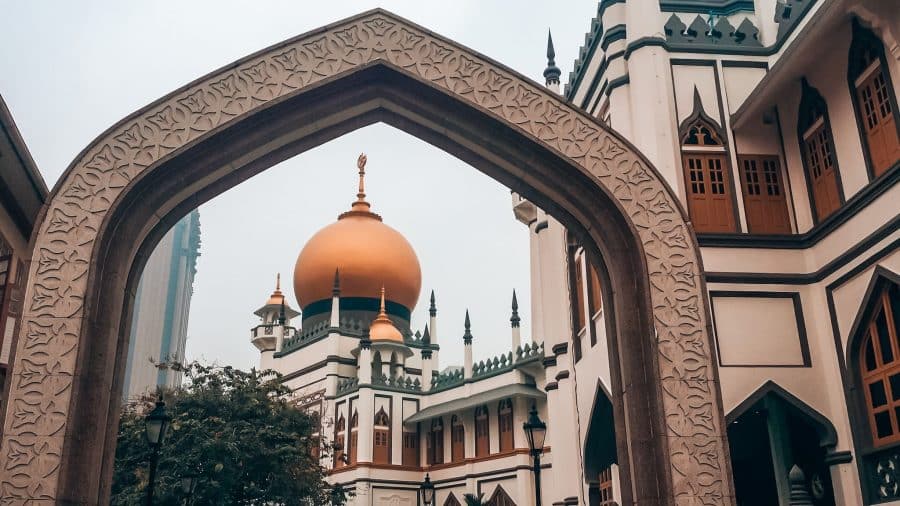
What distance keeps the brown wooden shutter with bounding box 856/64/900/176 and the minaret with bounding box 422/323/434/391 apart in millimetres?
22072

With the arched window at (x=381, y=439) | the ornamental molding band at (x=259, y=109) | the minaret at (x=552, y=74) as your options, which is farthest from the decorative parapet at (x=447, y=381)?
the ornamental molding band at (x=259, y=109)

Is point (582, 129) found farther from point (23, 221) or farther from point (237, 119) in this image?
point (23, 221)

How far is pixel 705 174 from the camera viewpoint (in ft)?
37.2

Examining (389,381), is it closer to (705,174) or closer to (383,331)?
(383,331)

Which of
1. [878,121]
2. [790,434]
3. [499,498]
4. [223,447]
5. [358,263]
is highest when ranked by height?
[358,263]

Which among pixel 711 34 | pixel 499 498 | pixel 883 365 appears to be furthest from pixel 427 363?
pixel 883 365

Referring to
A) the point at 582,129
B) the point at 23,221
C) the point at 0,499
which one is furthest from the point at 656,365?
the point at 23,221

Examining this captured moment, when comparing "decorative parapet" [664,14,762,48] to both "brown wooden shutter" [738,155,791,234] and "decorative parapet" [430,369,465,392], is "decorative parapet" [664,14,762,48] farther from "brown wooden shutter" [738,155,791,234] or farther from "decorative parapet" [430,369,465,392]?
"decorative parapet" [430,369,465,392]

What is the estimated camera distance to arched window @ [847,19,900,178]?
30.2 ft

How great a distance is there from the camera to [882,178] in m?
9.15

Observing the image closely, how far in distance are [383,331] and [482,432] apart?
227 inches

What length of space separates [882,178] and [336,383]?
23.0 meters

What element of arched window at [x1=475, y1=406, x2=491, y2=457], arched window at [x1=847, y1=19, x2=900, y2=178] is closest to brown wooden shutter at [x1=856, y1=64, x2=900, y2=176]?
arched window at [x1=847, y1=19, x2=900, y2=178]

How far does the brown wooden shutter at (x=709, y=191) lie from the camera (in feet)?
36.4
